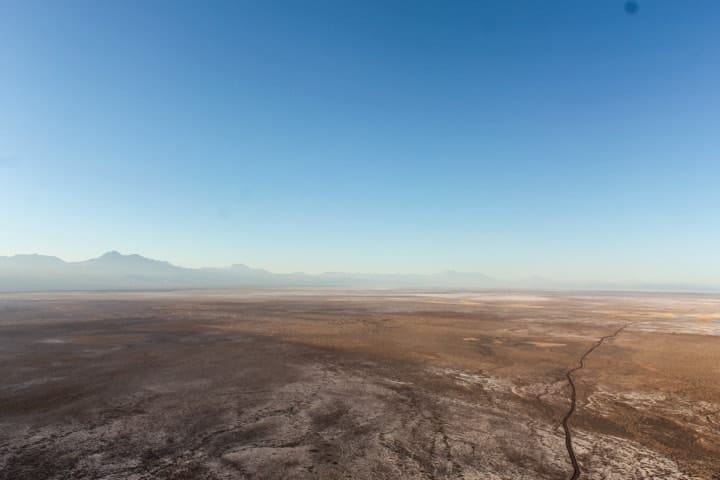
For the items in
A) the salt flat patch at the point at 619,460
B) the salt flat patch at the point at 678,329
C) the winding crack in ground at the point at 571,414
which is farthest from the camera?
the salt flat patch at the point at 678,329

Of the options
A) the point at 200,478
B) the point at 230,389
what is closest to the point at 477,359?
the point at 230,389

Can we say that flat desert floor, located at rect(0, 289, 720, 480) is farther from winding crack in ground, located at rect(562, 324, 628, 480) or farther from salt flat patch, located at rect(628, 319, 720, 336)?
salt flat patch, located at rect(628, 319, 720, 336)

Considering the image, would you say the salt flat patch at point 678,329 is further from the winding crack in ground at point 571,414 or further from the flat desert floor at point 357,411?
the winding crack in ground at point 571,414

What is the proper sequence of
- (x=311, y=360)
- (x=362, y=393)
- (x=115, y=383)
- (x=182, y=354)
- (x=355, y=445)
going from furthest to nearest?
(x=182, y=354)
(x=311, y=360)
(x=115, y=383)
(x=362, y=393)
(x=355, y=445)

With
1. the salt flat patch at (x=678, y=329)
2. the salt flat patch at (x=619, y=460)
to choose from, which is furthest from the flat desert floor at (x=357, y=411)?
the salt flat patch at (x=678, y=329)

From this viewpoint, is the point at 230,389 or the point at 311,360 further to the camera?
the point at 311,360

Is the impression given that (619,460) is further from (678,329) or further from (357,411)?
(678,329)

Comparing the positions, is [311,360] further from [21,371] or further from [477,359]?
[21,371]

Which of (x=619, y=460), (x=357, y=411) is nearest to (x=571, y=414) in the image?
(x=619, y=460)

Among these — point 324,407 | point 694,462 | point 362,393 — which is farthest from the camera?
point 362,393
